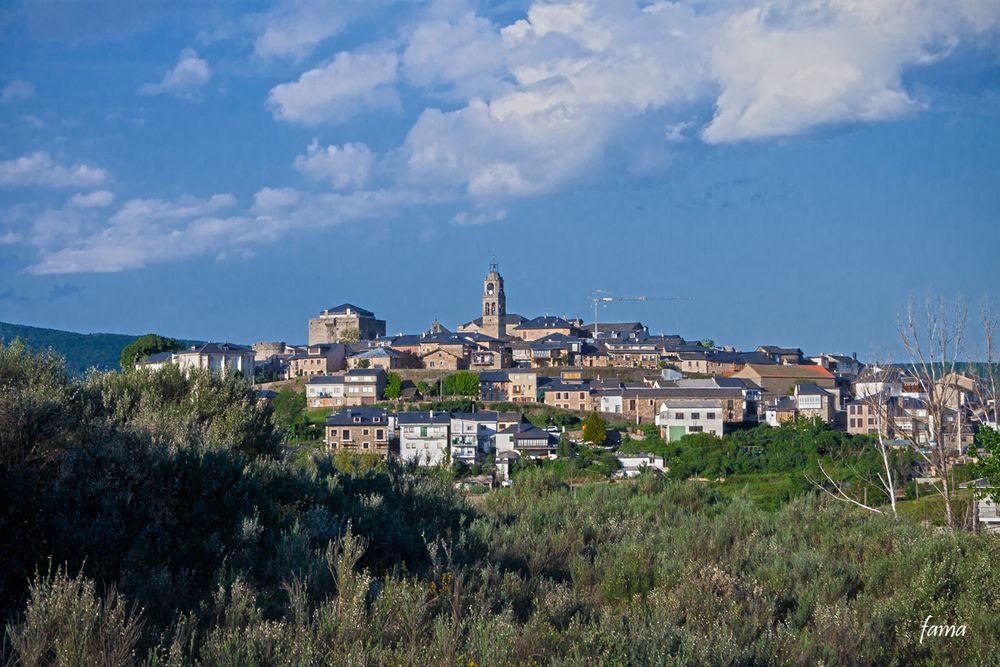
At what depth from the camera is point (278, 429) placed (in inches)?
492

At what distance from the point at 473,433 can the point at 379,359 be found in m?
25.1

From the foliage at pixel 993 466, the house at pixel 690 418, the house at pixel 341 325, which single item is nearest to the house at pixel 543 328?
the house at pixel 341 325

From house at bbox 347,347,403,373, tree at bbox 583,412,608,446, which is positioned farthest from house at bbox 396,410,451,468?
house at bbox 347,347,403,373

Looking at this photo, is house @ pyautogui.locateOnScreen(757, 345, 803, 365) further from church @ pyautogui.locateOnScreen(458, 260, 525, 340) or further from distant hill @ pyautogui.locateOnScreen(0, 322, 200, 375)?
distant hill @ pyautogui.locateOnScreen(0, 322, 200, 375)

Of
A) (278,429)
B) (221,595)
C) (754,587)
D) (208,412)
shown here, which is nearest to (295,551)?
(221,595)

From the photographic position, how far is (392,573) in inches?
222

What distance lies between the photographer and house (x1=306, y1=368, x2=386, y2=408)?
59812 mm

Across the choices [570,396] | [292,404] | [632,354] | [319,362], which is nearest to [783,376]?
[632,354]

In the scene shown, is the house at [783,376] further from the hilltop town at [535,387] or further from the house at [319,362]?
the house at [319,362]

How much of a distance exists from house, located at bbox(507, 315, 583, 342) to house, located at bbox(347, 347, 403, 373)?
1907cm

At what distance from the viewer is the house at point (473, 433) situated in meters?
43.6

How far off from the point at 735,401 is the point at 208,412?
43.9 m

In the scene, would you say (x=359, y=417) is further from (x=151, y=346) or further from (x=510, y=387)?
(x=151, y=346)

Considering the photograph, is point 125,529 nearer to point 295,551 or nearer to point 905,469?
point 295,551
